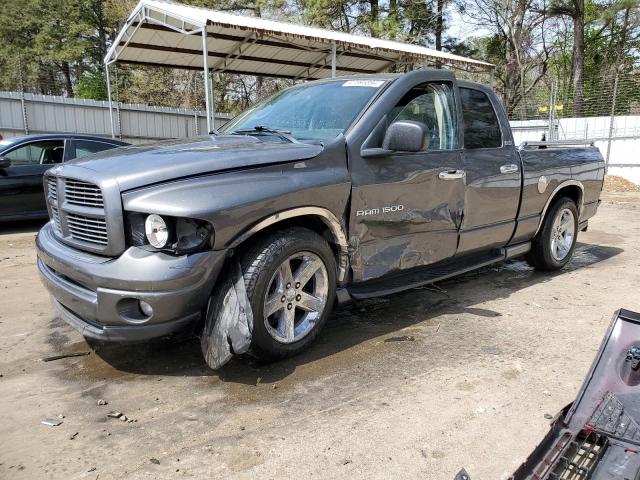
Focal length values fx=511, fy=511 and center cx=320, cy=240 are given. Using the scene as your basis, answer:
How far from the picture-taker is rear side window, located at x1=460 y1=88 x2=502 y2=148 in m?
4.36

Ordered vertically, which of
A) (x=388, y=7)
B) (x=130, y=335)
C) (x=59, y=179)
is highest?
A: (x=388, y=7)

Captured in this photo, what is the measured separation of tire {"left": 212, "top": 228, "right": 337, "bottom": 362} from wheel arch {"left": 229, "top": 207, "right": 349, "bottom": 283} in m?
0.07

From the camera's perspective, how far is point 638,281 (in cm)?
532

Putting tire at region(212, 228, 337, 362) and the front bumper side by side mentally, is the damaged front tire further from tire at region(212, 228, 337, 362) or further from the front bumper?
the front bumper

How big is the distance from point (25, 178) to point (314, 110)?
580 centimetres

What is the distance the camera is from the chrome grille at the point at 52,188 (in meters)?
3.31

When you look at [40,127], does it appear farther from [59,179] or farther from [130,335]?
[130,335]

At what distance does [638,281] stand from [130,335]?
504cm

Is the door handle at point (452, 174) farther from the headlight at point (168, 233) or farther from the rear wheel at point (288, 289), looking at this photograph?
the headlight at point (168, 233)

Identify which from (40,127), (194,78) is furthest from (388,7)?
(40,127)

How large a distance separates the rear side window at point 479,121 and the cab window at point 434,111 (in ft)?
0.56

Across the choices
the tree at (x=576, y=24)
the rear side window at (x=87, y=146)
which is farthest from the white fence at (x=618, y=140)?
the rear side window at (x=87, y=146)

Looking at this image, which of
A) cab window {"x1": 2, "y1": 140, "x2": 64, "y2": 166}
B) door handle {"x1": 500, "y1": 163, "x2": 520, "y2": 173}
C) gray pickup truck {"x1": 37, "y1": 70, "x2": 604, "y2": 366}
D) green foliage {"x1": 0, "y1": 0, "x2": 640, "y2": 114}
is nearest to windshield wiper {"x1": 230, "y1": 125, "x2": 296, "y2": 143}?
gray pickup truck {"x1": 37, "y1": 70, "x2": 604, "y2": 366}

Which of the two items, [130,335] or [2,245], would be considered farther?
[2,245]
